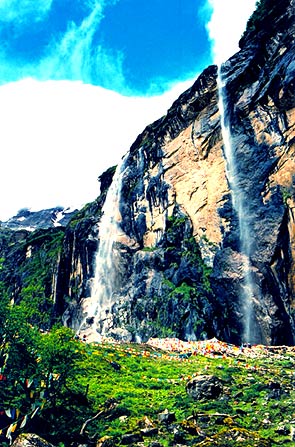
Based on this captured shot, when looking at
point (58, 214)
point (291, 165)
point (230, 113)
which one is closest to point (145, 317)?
point (291, 165)

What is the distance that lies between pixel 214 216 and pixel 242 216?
3852 millimetres

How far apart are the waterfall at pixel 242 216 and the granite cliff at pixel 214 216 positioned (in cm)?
13

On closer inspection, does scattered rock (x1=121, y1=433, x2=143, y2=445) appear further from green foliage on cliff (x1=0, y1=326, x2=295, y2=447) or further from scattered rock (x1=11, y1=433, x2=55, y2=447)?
scattered rock (x1=11, y1=433, x2=55, y2=447)

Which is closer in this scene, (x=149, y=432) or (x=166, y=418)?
(x=149, y=432)

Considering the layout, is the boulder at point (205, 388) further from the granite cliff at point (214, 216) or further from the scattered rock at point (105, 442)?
the granite cliff at point (214, 216)

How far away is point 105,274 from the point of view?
61.5m

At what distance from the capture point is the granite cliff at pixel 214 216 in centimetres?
4316

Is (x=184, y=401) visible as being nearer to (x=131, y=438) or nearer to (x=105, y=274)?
(x=131, y=438)

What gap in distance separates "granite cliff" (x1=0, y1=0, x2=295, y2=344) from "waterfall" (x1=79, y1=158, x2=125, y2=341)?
26cm

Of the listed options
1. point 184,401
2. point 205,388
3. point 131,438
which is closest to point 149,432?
point 131,438

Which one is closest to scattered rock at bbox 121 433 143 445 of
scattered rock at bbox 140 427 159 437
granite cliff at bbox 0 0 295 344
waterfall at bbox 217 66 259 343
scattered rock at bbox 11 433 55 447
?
scattered rock at bbox 140 427 159 437

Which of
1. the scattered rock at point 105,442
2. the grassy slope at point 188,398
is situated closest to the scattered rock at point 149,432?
the grassy slope at point 188,398

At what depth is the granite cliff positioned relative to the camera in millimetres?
43156

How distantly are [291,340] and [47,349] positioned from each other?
24.9 meters
